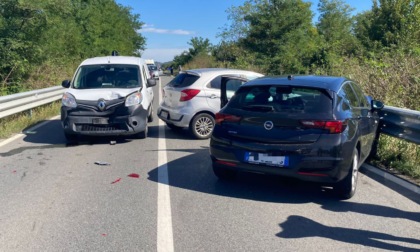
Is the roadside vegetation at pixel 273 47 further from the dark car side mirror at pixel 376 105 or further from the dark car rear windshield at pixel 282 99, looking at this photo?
the dark car rear windshield at pixel 282 99

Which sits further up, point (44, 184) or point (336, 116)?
point (336, 116)

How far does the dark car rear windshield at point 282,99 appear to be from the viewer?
5.60 metres

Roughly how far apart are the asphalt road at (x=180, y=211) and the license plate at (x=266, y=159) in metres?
0.50

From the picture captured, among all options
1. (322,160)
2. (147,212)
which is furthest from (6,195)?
(322,160)

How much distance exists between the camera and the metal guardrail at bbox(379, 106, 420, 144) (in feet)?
23.0

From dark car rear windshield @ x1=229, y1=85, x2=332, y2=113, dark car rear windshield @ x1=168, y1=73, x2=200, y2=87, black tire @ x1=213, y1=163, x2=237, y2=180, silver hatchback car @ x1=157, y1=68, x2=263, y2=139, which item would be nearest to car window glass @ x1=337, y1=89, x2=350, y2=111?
dark car rear windshield @ x1=229, y1=85, x2=332, y2=113

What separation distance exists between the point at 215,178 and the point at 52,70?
16432 mm

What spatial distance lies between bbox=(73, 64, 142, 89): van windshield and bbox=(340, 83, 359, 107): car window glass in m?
5.22

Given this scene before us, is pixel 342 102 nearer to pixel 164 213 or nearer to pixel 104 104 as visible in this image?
pixel 164 213

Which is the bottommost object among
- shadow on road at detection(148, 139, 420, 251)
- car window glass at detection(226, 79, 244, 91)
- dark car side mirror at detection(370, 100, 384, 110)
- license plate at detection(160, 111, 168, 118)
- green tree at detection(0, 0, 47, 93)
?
shadow on road at detection(148, 139, 420, 251)

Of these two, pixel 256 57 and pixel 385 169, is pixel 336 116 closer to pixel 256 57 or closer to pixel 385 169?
pixel 385 169

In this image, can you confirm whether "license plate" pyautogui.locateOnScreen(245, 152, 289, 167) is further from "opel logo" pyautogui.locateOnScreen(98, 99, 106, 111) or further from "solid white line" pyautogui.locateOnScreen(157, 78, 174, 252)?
"opel logo" pyautogui.locateOnScreen(98, 99, 106, 111)

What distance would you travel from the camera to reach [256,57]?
3816cm

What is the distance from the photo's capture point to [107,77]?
10227mm
